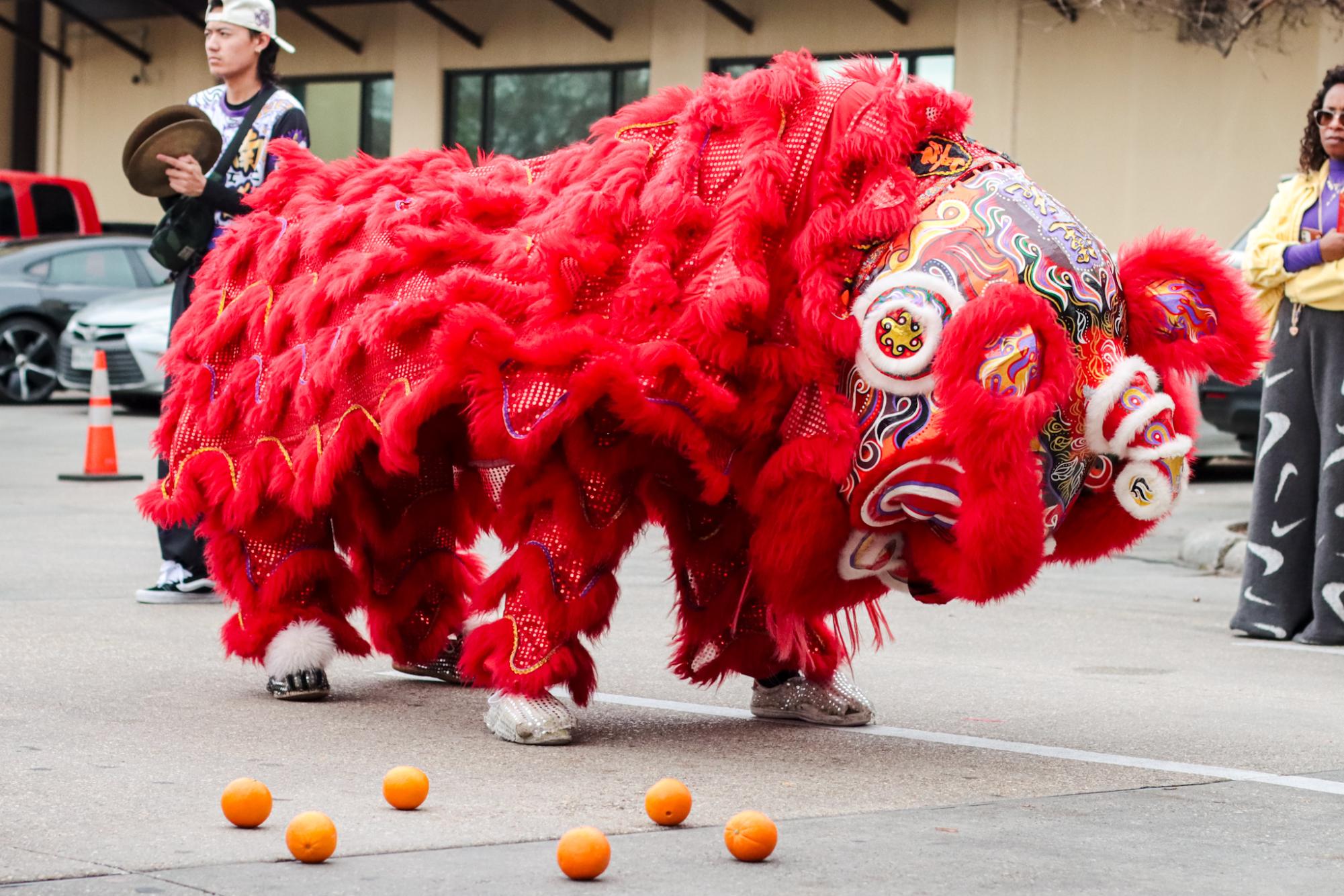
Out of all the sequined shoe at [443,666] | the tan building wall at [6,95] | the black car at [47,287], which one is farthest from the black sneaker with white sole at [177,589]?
the tan building wall at [6,95]

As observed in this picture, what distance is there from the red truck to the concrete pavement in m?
13.9

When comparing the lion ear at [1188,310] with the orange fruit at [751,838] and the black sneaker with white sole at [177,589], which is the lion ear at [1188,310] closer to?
the orange fruit at [751,838]

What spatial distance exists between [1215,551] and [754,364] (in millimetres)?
5703

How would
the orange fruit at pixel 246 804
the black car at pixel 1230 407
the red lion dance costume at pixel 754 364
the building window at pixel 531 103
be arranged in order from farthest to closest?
the building window at pixel 531 103
the black car at pixel 1230 407
the red lion dance costume at pixel 754 364
the orange fruit at pixel 246 804

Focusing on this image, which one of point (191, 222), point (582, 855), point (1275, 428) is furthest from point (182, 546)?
point (582, 855)

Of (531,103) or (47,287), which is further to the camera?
(531,103)

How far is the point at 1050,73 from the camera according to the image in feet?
62.0

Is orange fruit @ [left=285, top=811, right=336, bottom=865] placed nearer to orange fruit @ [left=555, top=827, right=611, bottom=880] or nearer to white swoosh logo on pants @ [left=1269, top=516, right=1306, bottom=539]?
orange fruit @ [left=555, top=827, right=611, bottom=880]

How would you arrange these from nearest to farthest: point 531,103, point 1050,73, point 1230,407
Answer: point 1230,407 < point 1050,73 < point 531,103

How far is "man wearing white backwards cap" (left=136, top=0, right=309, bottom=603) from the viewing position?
6.62m

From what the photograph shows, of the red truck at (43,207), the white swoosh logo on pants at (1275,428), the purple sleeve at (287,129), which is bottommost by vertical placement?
the white swoosh logo on pants at (1275,428)

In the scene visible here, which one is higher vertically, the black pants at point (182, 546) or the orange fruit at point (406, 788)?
the black pants at point (182, 546)

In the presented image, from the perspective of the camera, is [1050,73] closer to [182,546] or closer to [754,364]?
[182,546]

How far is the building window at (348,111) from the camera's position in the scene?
2406cm
